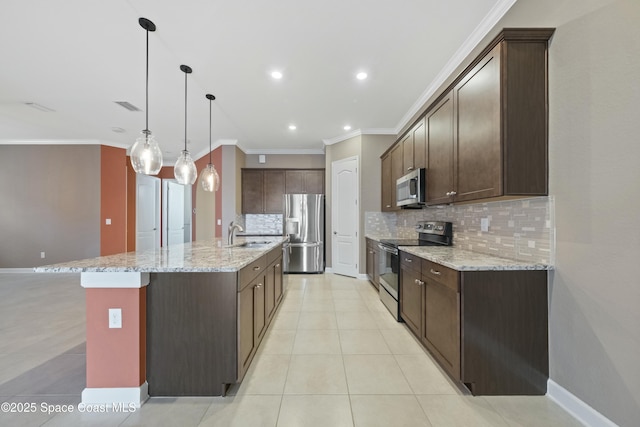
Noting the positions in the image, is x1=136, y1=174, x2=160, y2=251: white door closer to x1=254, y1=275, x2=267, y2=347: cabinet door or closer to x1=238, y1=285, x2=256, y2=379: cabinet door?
x1=254, y1=275, x2=267, y2=347: cabinet door

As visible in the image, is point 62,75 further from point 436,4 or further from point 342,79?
point 436,4

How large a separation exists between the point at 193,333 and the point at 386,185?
3613mm

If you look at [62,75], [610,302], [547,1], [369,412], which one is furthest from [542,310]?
[62,75]

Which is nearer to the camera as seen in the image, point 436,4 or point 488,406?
point 488,406

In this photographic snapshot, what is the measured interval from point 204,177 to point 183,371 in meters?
2.17

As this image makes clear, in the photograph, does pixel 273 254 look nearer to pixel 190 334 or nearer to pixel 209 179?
pixel 209 179

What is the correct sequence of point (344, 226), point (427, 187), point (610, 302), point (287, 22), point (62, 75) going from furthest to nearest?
point (344, 226) → point (62, 75) → point (427, 187) → point (287, 22) → point (610, 302)

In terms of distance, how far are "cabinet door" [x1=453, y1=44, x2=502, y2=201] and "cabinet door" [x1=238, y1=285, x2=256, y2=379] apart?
1.84 metres

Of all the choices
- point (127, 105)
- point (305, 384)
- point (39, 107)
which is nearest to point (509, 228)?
point (305, 384)

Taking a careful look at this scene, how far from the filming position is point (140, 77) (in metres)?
3.10

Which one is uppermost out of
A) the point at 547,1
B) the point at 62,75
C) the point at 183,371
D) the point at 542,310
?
the point at 62,75

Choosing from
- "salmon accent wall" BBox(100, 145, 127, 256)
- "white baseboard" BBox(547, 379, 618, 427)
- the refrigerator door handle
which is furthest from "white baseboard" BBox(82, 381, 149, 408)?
"salmon accent wall" BBox(100, 145, 127, 256)

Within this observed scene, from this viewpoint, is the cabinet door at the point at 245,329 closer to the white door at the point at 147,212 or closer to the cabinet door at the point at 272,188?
the cabinet door at the point at 272,188

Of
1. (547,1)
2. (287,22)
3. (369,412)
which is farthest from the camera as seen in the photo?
(287,22)
